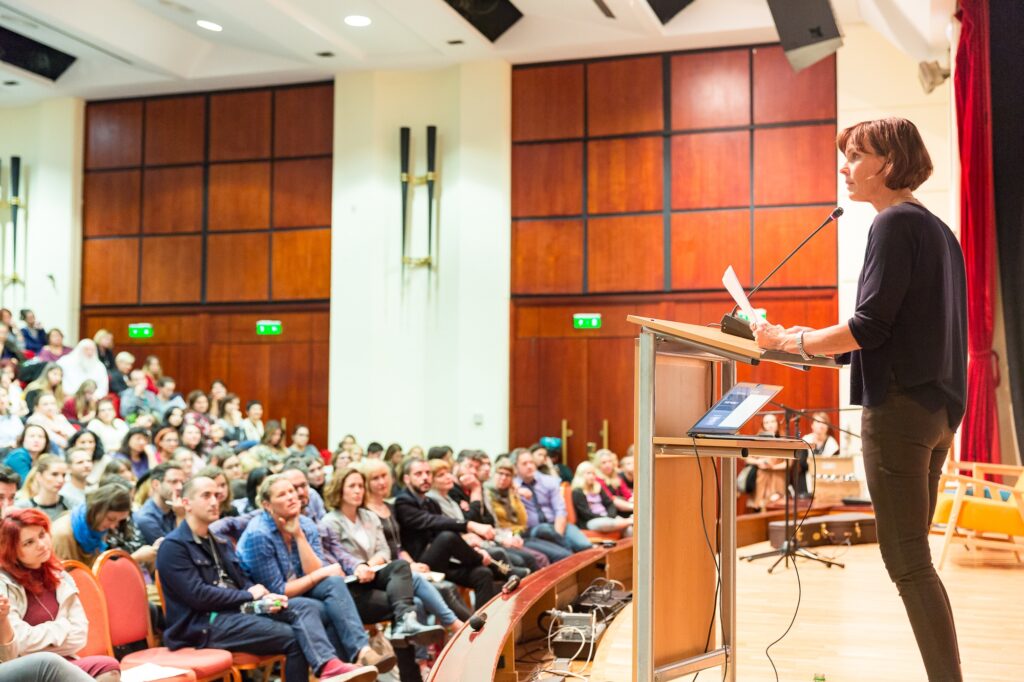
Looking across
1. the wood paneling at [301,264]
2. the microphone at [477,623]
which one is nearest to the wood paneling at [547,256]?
the wood paneling at [301,264]

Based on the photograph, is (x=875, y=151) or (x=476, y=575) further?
(x=476, y=575)

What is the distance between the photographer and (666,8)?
9.62 metres

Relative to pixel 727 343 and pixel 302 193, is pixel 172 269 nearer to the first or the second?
pixel 302 193

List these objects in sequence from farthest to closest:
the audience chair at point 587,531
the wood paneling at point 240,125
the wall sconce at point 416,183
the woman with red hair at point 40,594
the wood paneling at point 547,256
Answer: the wood paneling at point 240,125 < the wall sconce at point 416,183 < the wood paneling at point 547,256 < the audience chair at point 587,531 < the woman with red hair at point 40,594

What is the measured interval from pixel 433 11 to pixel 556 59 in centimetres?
169

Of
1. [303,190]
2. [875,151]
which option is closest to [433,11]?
[303,190]

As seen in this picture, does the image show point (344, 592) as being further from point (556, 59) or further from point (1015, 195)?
point (556, 59)

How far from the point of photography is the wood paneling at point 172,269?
37.5ft

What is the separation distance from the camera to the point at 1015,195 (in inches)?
276

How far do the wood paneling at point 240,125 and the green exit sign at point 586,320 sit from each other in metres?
3.91

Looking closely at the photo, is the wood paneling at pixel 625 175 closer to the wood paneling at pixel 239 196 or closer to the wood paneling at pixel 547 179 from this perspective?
the wood paneling at pixel 547 179

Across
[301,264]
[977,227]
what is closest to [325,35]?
[301,264]

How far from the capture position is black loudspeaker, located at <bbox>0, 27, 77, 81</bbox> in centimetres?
1067

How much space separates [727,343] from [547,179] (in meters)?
8.42
